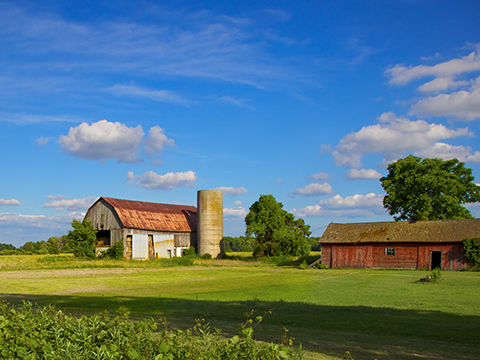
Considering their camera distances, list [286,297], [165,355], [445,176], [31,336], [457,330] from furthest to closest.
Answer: [445,176]
[286,297]
[457,330]
[31,336]
[165,355]

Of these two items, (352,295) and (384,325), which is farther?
(352,295)

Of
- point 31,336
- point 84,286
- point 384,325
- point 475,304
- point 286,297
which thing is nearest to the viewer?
point 31,336

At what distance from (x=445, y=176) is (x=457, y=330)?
45.6 metres

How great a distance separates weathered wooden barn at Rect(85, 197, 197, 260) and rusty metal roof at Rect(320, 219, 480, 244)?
2275 cm

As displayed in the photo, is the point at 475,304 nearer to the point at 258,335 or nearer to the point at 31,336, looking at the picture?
the point at 258,335

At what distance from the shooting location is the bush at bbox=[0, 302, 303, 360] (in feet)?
20.9

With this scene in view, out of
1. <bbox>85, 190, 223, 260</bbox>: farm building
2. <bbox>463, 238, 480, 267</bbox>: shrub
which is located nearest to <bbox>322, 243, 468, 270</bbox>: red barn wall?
<bbox>463, 238, 480, 267</bbox>: shrub

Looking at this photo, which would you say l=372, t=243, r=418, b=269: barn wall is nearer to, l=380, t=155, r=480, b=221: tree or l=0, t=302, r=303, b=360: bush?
l=380, t=155, r=480, b=221: tree

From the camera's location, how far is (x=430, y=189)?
53.5 meters

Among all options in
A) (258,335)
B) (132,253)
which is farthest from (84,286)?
(132,253)

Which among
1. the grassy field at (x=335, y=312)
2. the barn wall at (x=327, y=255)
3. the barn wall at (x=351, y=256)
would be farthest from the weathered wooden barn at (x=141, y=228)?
the grassy field at (x=335, y=312)

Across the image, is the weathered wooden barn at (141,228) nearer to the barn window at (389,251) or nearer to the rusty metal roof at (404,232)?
the rusty metal roof at (404,232)

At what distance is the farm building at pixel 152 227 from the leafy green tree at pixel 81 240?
2.02 m

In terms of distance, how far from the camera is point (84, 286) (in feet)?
85.6
